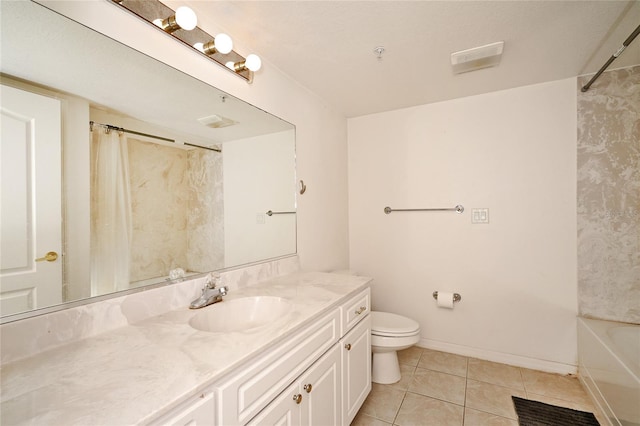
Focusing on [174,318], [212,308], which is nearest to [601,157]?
[212,308]

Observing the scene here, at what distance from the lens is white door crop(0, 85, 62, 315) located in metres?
0.79

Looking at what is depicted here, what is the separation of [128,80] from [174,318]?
912 millimetres

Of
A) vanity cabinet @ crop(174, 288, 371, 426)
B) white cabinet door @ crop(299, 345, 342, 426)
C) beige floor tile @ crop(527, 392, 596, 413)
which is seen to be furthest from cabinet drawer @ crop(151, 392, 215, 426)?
beige floor tile @ crop(527, 392, 596, 413)

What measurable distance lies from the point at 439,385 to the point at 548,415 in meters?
0.59

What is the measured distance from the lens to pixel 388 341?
1885 millimetres

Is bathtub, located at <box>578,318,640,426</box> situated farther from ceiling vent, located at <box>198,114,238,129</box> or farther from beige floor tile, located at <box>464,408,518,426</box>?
ceiling vent, located at <box>198,114,238,129</box>

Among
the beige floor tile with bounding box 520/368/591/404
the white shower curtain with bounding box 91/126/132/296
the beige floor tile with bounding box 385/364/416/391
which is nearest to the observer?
the white shower curtain with bounding box 91/126/132/296

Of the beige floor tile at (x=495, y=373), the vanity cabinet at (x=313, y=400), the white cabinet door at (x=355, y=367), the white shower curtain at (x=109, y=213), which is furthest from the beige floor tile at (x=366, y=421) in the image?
the white shower curtain at (x=109, y=213)

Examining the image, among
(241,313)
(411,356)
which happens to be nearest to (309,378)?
(241,313)

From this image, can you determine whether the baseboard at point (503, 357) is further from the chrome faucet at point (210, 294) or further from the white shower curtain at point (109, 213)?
the white shower curtain at point (109, 213)

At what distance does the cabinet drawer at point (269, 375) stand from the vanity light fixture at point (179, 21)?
1245 millimetres

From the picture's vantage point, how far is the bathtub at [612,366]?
1356mm

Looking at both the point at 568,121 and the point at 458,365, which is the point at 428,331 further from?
the point at 568,121

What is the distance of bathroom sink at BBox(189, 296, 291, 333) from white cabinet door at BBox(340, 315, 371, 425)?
1.23 ft
